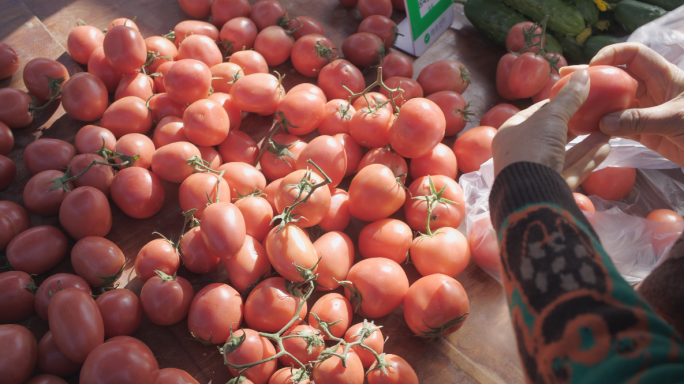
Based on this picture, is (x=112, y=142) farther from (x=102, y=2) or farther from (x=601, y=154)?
(x=601, y=154)

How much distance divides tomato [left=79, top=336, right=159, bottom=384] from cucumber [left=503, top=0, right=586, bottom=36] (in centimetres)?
201

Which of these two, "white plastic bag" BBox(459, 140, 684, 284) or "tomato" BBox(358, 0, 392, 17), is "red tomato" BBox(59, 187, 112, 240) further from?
"tomato" BBox(358, 0, 392, 17)

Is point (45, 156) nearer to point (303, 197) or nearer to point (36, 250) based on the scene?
point (36, 250)

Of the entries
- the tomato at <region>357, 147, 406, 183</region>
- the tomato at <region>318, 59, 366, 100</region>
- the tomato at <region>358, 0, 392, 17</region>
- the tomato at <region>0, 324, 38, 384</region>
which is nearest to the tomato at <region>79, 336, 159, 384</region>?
Answer: the tomato at <region>0, 324, 38, 384</region>

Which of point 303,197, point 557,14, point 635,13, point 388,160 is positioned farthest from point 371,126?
point 635,13

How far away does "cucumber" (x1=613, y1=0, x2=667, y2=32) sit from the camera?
1.72 meters

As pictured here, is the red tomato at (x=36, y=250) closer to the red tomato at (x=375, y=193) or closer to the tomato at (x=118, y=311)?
the tomato at (x=118, y=311)

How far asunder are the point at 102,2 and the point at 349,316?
1807mm

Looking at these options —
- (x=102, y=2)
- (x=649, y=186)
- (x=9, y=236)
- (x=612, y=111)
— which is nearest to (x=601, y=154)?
(x=612, y=111)

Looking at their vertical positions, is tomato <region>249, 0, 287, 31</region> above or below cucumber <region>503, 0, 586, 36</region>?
above

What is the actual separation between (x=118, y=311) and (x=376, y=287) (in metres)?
0.67

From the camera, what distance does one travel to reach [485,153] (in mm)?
1381

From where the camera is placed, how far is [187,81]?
1377 millimetres

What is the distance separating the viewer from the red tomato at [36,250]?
1135 mm
